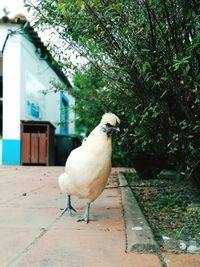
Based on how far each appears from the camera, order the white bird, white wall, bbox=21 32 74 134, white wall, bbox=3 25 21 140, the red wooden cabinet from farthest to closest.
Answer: white wall, bbox=21 32 74 134, the red wooden cabinet, white wall, bbox=3 25 21 140, the white bird

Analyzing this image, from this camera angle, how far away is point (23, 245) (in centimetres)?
324

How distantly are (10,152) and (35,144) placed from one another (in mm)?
787

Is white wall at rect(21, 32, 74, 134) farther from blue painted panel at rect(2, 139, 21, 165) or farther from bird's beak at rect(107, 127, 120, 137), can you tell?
bird's beak at rect(107, 127, 120, 137)

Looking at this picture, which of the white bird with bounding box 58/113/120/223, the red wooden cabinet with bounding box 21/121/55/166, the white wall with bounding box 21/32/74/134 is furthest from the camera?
the white wall with bounding box 21/32/74/134

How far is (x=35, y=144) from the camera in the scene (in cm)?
1397

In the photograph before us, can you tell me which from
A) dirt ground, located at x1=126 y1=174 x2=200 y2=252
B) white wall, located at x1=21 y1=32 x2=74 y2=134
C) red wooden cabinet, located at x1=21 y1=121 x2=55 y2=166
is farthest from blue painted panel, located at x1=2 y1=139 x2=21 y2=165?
dirt ground, located at x1=126 y1=174 x2=200 y2=252

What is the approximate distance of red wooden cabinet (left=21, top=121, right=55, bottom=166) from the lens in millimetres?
13883

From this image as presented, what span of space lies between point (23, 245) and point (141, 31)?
1956 millimetres

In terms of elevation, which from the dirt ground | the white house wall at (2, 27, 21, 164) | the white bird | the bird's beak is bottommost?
the dirt ground

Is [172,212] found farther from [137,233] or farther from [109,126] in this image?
[137,233]

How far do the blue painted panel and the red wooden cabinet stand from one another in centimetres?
16

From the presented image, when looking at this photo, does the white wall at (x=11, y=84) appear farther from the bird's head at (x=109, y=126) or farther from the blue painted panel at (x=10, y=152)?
the bird's head at (x=109, y=126)

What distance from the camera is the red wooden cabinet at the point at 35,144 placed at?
13.9 m

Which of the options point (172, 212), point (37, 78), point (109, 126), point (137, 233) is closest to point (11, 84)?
point (37, 78)
